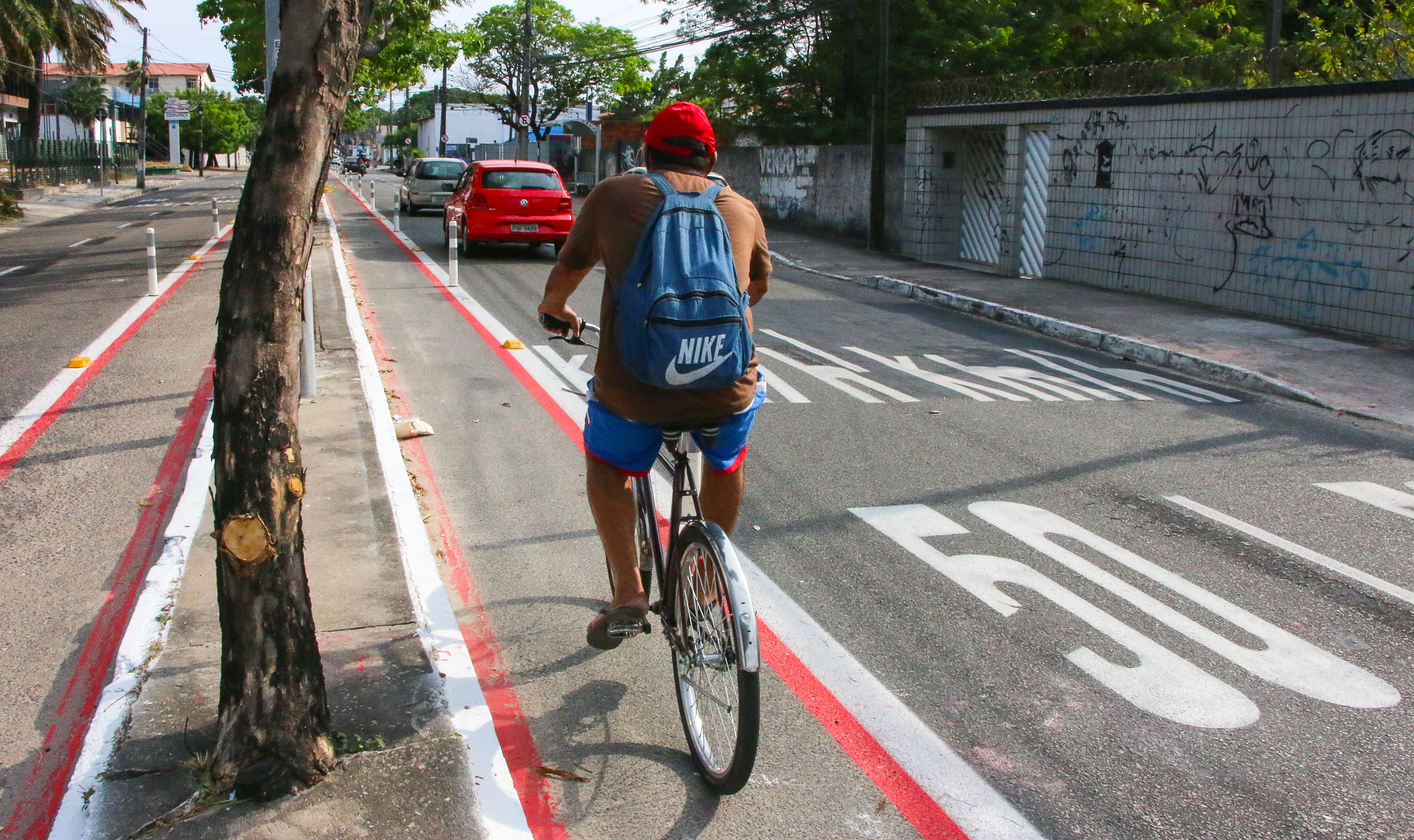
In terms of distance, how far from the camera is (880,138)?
21266 mm

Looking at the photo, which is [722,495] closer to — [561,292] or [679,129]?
[561,292]

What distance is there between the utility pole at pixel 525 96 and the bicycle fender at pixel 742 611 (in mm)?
47867

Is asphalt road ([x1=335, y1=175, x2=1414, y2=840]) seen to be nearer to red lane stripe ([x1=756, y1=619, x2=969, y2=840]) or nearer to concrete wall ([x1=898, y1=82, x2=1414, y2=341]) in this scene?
red lane stripe ([x1=756, y1=619, x2=969, y2=840])

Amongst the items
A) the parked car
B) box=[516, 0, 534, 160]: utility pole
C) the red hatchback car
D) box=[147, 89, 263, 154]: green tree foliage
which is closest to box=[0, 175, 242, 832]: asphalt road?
the red hatchback car

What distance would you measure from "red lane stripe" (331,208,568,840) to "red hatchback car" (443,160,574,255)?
12962mm

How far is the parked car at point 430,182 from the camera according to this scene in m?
30.1

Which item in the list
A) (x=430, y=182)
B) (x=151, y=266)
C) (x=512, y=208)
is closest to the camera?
(x=151, y=266)

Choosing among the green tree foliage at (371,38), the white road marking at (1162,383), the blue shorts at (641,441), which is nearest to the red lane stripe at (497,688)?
the blue shorts at (641,441)

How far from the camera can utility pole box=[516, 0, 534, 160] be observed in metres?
49.7

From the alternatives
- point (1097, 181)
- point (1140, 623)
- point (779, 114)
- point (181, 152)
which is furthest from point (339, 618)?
point (181, 152)

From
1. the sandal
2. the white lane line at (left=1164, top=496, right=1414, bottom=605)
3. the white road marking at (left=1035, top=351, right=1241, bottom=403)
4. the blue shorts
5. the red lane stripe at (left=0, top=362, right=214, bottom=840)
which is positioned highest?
the blue shorts

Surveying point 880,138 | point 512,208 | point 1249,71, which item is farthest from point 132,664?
point 880,138

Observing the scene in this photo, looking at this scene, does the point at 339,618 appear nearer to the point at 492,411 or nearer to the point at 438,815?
the point at 438,815

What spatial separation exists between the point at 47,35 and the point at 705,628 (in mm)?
45158
